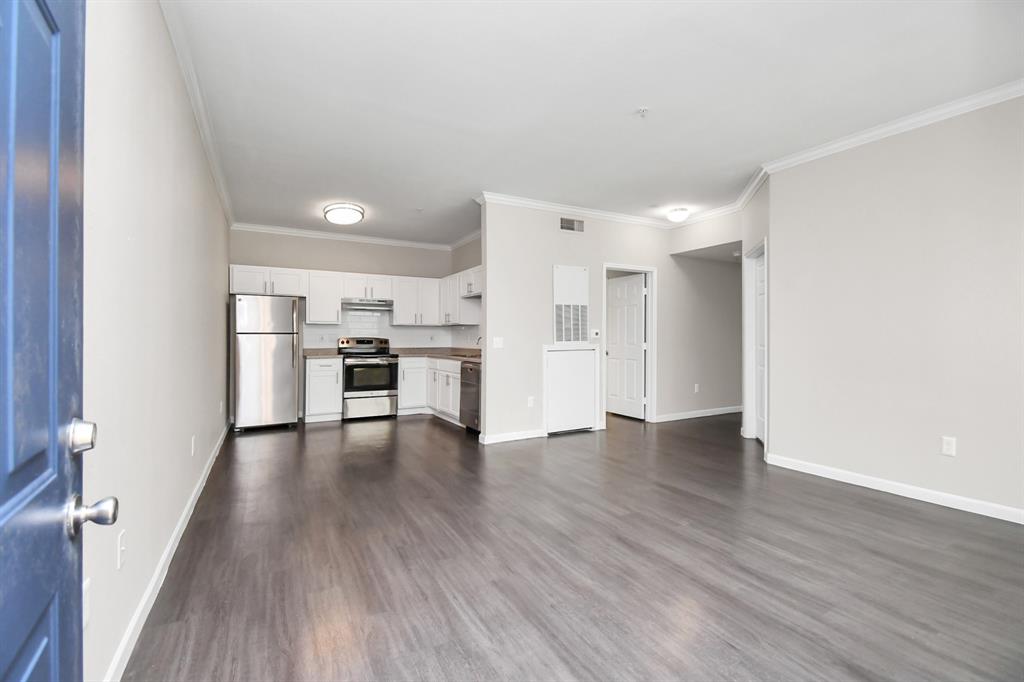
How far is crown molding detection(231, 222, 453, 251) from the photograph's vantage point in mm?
6633

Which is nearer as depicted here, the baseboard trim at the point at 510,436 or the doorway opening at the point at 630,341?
the baseboard trim at the point at 510,436

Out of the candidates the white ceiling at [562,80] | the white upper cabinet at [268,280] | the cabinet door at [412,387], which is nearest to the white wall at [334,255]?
the white upper cabinet at [268,280]

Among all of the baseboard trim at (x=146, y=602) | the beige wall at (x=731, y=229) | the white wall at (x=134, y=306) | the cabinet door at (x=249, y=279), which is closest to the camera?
the white wall at (x=134, y=306)

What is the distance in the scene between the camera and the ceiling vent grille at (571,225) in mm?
5805

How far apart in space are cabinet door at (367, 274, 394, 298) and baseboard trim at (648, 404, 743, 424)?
4.24 meters

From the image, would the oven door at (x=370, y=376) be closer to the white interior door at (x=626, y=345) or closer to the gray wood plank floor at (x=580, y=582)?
the gray wood plank floor at (x=580, y=582)

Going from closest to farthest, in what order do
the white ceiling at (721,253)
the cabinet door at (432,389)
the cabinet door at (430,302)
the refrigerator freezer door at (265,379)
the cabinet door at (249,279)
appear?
the refrigerator freezer door at (265,379), the white ceiling at (721,253), the cabinet door at (249,279), the cabinet door at (432,389), the cabinet door at (430,302)

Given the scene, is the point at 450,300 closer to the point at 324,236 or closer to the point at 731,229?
the point at 324,236

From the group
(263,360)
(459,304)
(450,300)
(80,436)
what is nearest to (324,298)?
(263,360)

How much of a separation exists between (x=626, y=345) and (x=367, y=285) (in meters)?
3.88

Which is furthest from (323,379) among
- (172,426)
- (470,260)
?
(172,426)

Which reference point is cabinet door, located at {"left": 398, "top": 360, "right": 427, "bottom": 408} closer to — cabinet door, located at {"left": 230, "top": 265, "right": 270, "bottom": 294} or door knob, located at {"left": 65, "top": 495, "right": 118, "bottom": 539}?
cabinet door, located at {"left": 230, "top": 265, "right": 270, "bottom": 294}

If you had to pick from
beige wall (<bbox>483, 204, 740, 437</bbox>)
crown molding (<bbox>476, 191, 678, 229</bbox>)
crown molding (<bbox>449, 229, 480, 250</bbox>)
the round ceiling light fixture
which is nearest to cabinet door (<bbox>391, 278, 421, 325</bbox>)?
crown molding (<bbox>449, 229, 480, 250</bbox>)

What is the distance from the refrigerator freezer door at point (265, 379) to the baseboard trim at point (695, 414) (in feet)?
15.8
